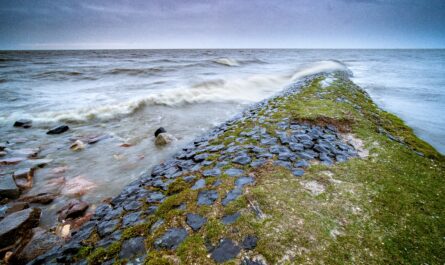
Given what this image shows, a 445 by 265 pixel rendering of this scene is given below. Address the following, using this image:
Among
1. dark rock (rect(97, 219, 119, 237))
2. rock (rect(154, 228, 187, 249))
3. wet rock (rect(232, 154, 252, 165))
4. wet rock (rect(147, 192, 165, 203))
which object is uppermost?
wet rock (rect(232, 154, 252, 165))

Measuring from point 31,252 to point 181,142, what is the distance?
19.2ft

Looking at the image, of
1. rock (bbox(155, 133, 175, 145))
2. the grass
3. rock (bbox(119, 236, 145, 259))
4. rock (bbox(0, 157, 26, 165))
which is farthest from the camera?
rock (bbox(155, 133, 175, 145))

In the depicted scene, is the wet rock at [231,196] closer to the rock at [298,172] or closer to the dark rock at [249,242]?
the dark rock at [249,242]

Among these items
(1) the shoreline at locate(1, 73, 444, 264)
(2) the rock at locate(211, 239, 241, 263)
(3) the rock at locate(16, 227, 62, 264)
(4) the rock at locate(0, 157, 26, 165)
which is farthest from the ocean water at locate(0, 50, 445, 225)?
(2) the rock at locate(211, 239, 241, 263)

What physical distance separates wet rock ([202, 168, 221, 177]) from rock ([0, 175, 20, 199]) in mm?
4973

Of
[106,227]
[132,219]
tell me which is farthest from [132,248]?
[106,227]

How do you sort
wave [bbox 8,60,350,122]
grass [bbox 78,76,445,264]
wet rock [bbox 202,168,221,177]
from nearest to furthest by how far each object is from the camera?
grass [bbox 78,76,445,264]
wet rock [bbox 202,168,221,177]
wave [bbox 8,60,350,122]

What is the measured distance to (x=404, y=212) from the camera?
3.67m

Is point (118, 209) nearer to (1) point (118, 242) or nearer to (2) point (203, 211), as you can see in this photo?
(1) point (118, 242)

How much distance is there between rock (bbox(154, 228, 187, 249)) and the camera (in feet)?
10.2

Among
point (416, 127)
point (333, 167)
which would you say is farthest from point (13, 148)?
point (416, 127)

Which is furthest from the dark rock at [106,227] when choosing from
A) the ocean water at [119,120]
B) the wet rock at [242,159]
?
the wet rock at [242,159]

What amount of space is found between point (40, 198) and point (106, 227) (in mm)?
3234

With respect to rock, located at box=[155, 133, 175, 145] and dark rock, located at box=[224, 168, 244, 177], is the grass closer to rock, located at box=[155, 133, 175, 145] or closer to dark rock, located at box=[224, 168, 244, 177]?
dark rock, located at box=[224, 168, 244, 177]
